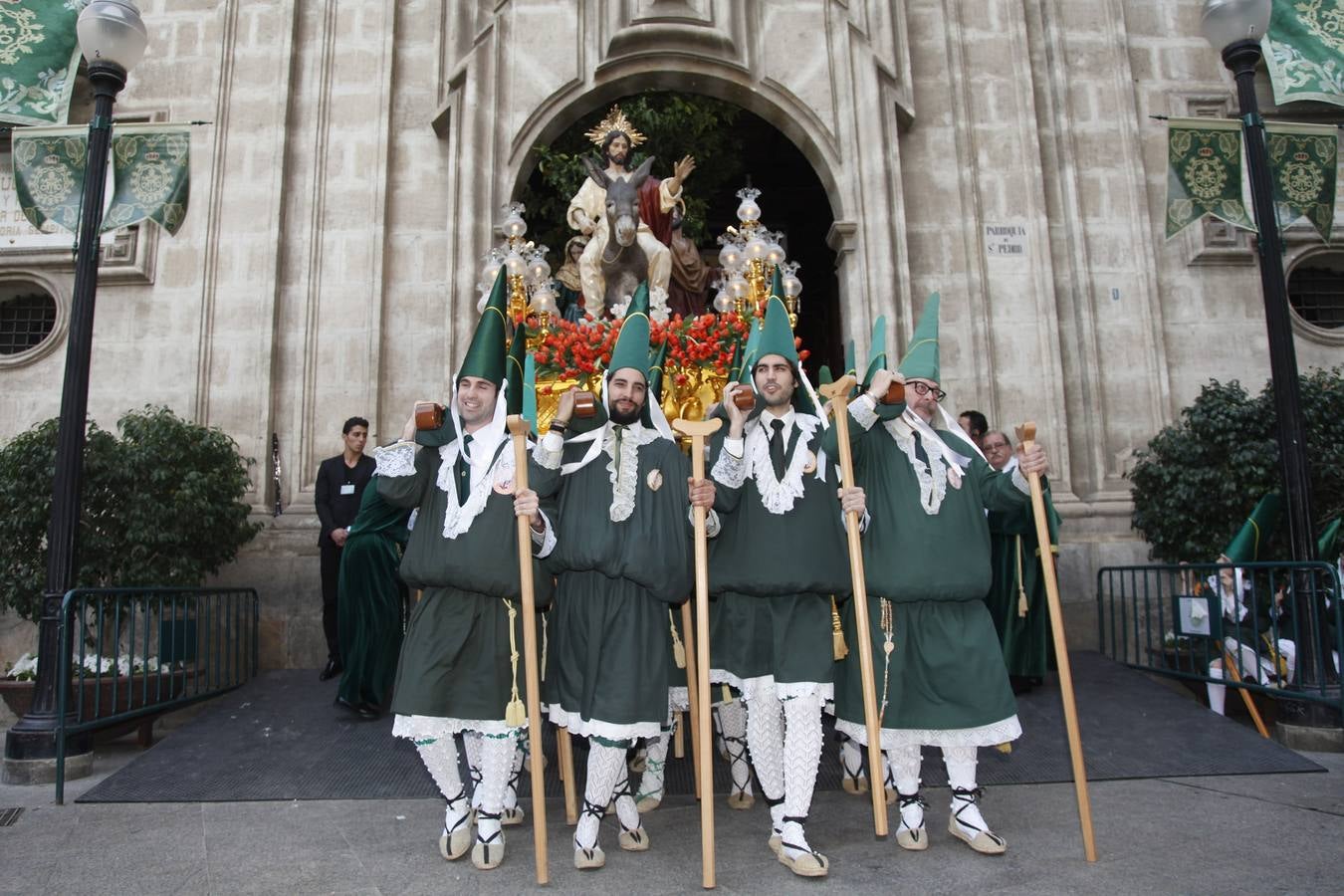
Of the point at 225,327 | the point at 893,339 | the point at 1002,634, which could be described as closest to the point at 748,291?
the point at 893,339

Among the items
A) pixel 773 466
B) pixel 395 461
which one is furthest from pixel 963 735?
pixel 395 461

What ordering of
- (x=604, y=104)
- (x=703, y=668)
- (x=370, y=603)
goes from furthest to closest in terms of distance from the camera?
(x=604, y=104), (x=370, y=603), (x=703, y=668)

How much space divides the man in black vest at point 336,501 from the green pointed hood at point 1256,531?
6.42 metres

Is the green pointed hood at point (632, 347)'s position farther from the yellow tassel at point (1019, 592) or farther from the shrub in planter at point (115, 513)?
the shrub in planter at point (115, 513)

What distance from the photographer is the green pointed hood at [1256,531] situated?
6.61 metres

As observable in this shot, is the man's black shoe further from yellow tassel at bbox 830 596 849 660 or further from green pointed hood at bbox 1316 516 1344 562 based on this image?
green pointed hood at bbox 1316 516 1344 562

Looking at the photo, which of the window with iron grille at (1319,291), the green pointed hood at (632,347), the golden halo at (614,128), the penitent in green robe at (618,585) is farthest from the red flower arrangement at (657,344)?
the window with iron grille at (1319,291)

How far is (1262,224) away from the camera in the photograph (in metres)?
6.27

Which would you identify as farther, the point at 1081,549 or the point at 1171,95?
the point at 1171,95

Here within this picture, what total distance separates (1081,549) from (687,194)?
5614mm

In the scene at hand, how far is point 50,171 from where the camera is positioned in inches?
283

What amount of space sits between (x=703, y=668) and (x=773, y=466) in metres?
0.91

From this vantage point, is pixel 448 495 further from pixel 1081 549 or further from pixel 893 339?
pixel 1081 549

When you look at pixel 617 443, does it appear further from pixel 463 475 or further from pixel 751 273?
pixel 751 273
